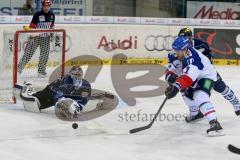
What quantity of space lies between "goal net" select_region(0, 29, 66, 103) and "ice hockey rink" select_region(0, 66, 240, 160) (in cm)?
56

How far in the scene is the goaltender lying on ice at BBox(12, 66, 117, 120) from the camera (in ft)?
23.4

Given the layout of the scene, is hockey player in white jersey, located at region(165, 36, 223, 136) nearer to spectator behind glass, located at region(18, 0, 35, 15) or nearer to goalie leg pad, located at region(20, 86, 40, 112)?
goalie leg pad, located at region(20, 86, 40, 112)

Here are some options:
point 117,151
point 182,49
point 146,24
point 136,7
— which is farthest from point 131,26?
point 117,151

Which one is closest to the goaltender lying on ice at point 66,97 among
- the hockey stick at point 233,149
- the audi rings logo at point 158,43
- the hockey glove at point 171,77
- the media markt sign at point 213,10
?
the hockey glove at point 171,77

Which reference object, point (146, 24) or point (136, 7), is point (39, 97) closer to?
point (146, 24)

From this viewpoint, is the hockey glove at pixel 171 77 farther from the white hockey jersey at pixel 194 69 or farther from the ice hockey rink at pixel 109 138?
the ice hockey rink at pixel 109 138

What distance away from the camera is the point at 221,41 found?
13.6 m

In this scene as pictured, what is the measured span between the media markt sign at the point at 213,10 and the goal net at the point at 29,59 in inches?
252

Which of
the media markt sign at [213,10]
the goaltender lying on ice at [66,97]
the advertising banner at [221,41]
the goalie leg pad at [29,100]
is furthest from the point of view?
the media markt sign at [213,10]

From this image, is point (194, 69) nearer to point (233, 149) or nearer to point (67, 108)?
point (233, 149)

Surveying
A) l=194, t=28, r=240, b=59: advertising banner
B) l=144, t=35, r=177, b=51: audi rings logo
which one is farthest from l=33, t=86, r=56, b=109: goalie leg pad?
l=194, t=28, r=240, b=59: advertising banner

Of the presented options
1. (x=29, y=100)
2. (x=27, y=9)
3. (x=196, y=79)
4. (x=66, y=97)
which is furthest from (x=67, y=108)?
(x=27, y=9)

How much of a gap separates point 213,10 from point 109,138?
946 cm

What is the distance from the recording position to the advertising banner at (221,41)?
44.6 feet
